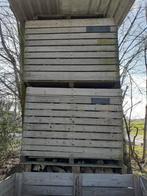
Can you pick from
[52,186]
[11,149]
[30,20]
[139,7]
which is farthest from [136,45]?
[52,186]

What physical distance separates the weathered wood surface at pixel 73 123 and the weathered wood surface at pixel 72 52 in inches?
12.4

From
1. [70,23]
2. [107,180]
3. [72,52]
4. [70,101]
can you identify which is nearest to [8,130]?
[70,101]

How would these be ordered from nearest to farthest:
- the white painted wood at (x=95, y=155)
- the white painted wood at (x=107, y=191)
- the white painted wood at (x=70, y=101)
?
the white painted wood at (x=107, y=191), the white painted wood at (x=95, y=155), the white painted wood at (x=70, y=101)

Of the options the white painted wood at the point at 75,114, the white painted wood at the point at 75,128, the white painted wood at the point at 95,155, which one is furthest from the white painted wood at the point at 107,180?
the white painted wood at the point at 75,114

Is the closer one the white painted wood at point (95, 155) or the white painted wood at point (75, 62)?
the white painted wood at point (95, 155)

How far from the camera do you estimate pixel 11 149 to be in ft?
27.8

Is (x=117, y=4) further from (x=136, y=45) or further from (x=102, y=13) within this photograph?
(x=136, y=45)

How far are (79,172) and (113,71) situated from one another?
6.83 feet

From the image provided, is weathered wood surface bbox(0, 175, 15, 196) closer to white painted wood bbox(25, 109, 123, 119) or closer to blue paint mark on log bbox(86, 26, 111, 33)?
white painted wood bbox(25, 109, 123, 119)

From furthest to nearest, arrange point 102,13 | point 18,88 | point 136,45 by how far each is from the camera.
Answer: point 136,45 < point 18,88 < point 102,13

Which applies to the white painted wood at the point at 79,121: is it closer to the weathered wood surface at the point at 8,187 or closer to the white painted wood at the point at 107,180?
the white painted wood at the point at 107,180

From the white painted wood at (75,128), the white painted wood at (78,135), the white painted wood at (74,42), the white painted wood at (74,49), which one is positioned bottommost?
Result: the white painted wood at (78,135)

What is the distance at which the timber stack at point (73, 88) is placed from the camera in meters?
5.44

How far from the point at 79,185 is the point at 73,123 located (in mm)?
1152
